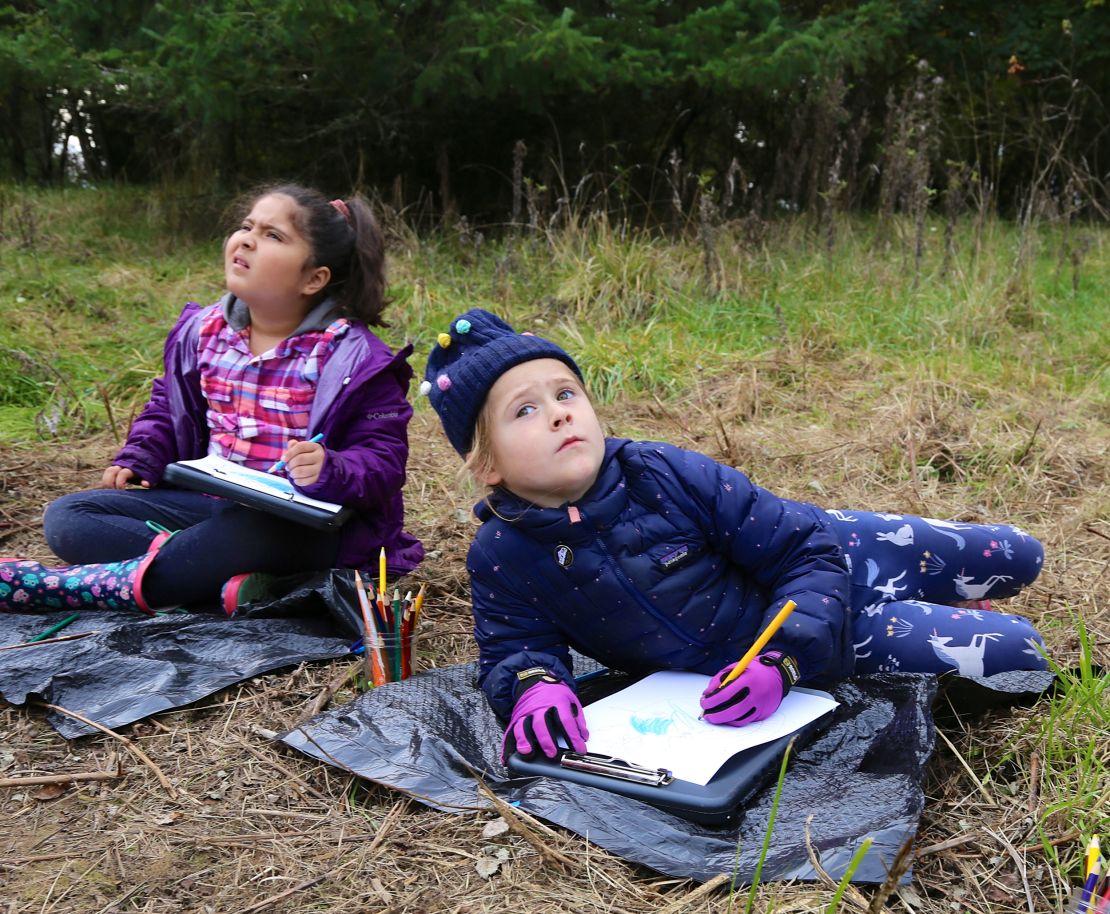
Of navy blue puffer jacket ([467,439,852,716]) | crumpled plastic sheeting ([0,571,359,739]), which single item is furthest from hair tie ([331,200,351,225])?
navy blue puffer jacket ([467,439,852,716])

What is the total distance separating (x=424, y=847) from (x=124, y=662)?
1.05 metres

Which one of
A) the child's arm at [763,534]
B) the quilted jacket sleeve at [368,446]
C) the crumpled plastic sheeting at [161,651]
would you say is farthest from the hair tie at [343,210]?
the child's arm at [763,534]

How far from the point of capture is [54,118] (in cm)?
1016

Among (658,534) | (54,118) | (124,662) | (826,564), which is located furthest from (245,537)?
(54,118)

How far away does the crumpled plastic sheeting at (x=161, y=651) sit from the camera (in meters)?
2.36

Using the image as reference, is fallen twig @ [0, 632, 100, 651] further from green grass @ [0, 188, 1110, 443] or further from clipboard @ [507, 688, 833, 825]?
green grass @ [0, 188, 1110, 443]

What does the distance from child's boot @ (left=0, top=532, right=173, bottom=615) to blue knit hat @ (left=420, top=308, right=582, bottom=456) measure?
1150 mm

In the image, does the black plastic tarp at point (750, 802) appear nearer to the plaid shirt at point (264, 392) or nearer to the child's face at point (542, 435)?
the child's face at point (542, 435)

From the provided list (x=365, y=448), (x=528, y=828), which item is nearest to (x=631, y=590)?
(x=528, y=828)

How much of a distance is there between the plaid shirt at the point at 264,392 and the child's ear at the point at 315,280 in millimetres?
114

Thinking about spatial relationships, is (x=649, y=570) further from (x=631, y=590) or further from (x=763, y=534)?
(x=763, y=534)

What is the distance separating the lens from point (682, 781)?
177 cm

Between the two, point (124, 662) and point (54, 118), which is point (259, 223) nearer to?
point (124, 662)

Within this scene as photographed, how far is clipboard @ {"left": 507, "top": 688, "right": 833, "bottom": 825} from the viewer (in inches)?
68.0
